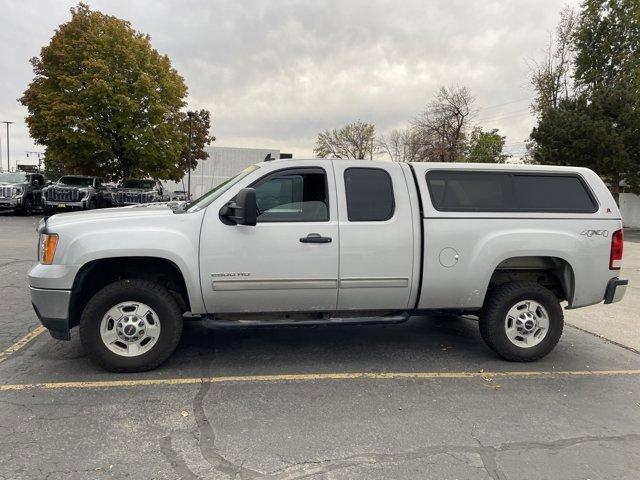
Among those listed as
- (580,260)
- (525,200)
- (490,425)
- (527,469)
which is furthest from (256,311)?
(580,260)

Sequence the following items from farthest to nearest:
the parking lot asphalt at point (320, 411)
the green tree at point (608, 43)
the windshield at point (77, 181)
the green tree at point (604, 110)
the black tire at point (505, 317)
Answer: the green tree at point (608, 43) → the green tree at point (604, 110) → the windshield at point (77, 181) → the black tire at point (505, 317) → the parking lot asphalt at point (320, 411)

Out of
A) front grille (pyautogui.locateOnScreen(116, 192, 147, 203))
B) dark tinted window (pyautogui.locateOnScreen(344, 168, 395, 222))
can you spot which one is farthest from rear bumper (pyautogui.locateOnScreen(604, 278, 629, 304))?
front grille (pyautogui.locateOnScreen(116, 192, 147, 203))

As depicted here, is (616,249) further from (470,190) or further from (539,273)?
(470,190)

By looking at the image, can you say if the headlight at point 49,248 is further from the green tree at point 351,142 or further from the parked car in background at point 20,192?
the green tree at point 351,142

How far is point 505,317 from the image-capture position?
4.65 metres

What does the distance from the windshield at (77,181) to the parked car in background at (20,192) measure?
189cm

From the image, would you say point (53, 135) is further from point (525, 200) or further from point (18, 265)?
point (525, 200)

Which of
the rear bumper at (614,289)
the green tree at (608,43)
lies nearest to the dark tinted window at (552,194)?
the rear bumper at (614,289)

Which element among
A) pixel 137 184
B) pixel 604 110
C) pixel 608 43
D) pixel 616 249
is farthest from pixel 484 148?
pixel 616 249

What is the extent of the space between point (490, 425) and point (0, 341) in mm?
4886

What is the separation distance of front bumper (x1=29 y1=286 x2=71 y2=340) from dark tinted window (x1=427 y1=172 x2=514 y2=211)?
11.2 feet

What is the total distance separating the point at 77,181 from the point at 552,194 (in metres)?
22.3

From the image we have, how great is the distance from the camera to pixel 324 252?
13.8 ft

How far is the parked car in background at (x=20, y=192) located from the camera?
840 inches
